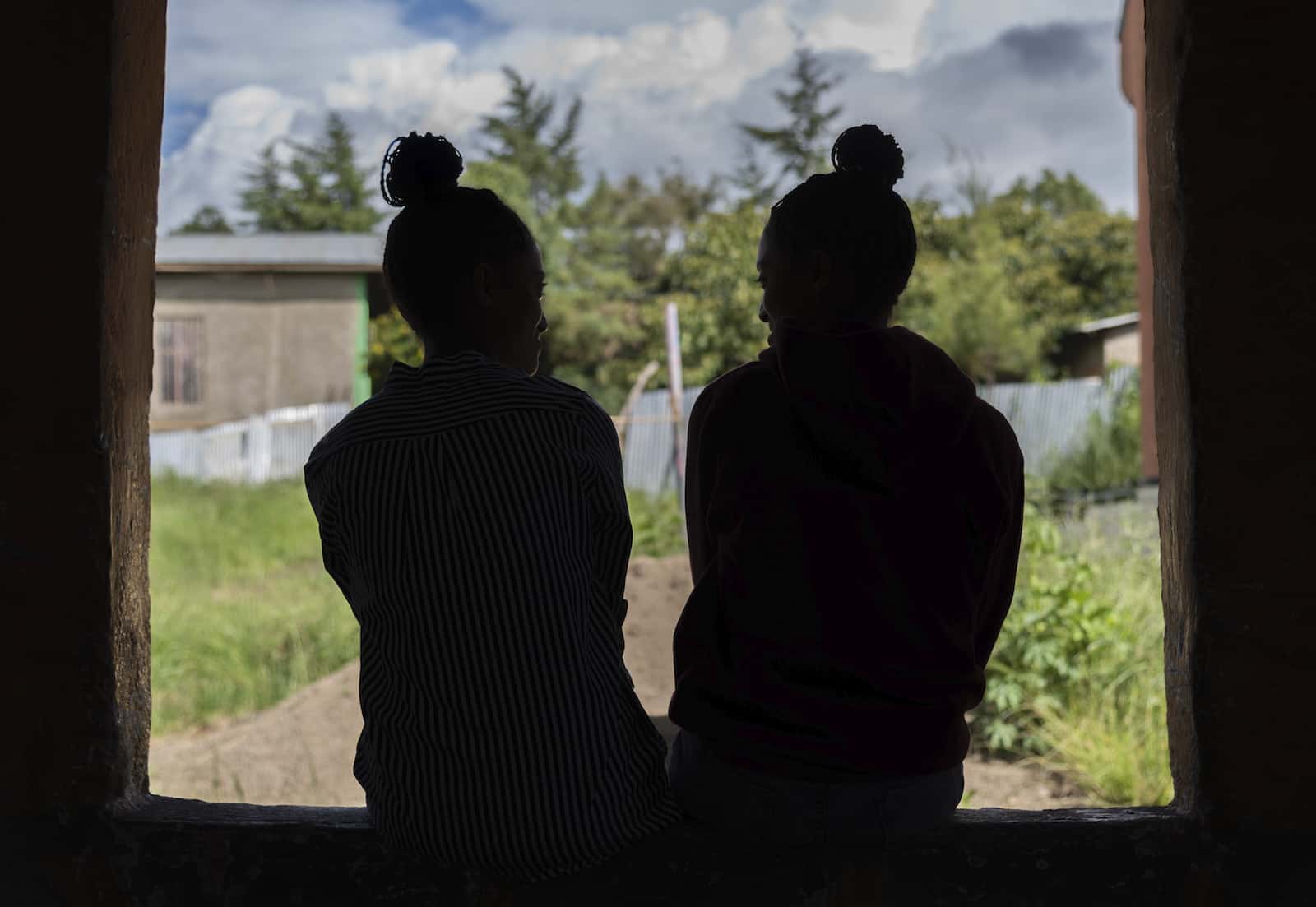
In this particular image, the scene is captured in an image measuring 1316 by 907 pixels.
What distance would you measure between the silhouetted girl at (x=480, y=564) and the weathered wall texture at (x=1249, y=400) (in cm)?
87

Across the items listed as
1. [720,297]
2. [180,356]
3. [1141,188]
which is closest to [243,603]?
[1141,188]

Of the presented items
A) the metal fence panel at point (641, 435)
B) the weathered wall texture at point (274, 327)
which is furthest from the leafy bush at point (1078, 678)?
the weathered wall texture at point (274, 327)

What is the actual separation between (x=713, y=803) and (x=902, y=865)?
0.30 metres

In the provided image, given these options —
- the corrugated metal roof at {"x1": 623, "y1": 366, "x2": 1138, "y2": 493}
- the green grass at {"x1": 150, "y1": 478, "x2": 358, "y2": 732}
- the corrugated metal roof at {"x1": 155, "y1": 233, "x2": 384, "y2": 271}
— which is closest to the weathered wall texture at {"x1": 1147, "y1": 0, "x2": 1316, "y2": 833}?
the green grass at {"x1": 150, "y1": 478, "x2": 358, "y2": 732}

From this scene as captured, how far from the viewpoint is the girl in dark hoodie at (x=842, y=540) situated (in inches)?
63.6

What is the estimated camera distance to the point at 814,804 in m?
1.67

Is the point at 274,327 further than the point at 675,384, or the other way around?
the point at 274,327

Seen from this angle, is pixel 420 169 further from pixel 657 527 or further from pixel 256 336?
pixel 256 336

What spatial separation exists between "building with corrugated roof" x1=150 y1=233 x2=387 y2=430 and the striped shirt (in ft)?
50.7

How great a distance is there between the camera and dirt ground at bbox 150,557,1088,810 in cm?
540

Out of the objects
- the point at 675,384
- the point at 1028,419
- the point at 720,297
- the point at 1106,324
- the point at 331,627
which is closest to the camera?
the point at 331,627

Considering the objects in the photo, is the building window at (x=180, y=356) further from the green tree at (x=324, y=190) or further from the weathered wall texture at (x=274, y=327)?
the green tree at (x=324, y=190)

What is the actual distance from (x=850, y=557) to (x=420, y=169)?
788 millimetres

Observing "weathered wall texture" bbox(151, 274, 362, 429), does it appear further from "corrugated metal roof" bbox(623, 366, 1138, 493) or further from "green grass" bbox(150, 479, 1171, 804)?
"green grass" bbox(150, 479, 1171, 804)
